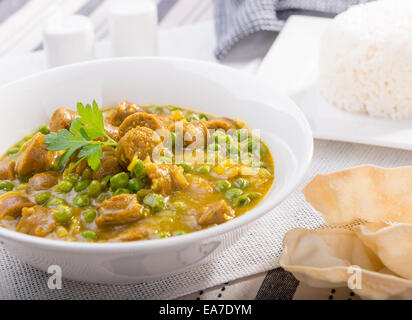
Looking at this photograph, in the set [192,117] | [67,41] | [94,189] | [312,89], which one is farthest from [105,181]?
[67,41]

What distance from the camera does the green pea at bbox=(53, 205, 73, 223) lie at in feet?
8.79

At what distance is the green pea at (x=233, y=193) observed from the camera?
2885mm

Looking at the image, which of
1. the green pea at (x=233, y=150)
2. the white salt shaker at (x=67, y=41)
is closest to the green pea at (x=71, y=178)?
the green pea at (x=233, y=150)

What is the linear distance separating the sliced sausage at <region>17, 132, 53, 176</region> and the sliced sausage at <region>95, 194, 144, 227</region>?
0.54 m

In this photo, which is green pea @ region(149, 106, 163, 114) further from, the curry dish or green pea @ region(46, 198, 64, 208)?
green pea @ region(46, 198, 64, 208)

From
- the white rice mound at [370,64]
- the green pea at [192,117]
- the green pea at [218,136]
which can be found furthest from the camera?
the white rice mound at [370,64]

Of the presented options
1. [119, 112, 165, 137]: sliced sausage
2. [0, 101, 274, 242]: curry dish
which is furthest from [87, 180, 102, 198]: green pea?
[119, 112, 165, 137]: sliced sausage

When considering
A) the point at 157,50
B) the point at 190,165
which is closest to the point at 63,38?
the point at 157,50

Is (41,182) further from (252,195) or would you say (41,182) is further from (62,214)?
(252,195)

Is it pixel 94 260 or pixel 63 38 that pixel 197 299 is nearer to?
pixel 94 260

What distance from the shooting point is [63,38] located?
15.6ft

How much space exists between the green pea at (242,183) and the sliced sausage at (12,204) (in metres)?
1.07

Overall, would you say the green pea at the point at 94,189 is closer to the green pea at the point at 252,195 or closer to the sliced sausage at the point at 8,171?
the sliced sausage at the point at 8,171

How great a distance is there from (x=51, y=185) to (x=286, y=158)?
1284 mm
